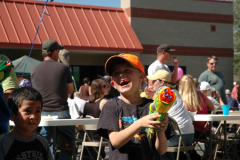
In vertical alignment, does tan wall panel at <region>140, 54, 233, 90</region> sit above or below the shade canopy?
above

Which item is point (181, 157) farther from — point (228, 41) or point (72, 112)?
point (228, 41)

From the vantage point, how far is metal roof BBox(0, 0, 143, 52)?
13.5 meters

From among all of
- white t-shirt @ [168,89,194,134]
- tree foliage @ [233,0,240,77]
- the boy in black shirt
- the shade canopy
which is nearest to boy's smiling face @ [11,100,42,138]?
the boy in black shirt

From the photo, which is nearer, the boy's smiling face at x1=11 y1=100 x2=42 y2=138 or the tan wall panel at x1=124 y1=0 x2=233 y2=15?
the boy's smiling face at x1=11 y1=100 x2=42 y2=138

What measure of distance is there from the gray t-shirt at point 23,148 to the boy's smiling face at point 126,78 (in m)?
0.83

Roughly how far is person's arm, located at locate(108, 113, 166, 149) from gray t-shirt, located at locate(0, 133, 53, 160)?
707 millimetres

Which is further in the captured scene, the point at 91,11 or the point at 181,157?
the point at 91,11

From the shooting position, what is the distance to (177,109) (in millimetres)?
4516

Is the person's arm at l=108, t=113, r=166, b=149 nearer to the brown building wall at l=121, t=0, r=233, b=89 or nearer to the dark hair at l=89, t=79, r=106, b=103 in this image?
the dark hair at l=89, t=79, r=106, b=103

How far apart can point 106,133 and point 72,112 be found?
3.88 m

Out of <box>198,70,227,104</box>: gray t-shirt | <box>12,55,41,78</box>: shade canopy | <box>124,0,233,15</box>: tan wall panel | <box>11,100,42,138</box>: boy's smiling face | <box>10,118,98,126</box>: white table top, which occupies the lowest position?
<box>11,100,42,138</box>: boy's smiling face

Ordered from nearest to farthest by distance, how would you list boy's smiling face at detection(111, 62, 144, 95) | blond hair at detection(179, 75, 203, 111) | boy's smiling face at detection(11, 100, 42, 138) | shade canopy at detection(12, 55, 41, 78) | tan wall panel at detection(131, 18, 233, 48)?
boy's smiling face at detection(111, 62, 144, 95) → boy's smiling face at detection(11, 100, 42, 138) → blond hair at detection(179, 75, 203, 111) → shade canopy at detection(12, 55, 41, 78) → tan wall panel at detection(131, 18, 233, 48)

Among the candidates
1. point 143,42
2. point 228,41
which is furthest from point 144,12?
point 228,41

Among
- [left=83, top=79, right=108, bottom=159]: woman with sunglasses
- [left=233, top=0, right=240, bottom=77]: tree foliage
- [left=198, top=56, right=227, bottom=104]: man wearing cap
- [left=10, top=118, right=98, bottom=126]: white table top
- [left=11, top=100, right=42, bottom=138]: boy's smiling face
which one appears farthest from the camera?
[left=233, top=0, right=240, bottom=77]: tree foliage
